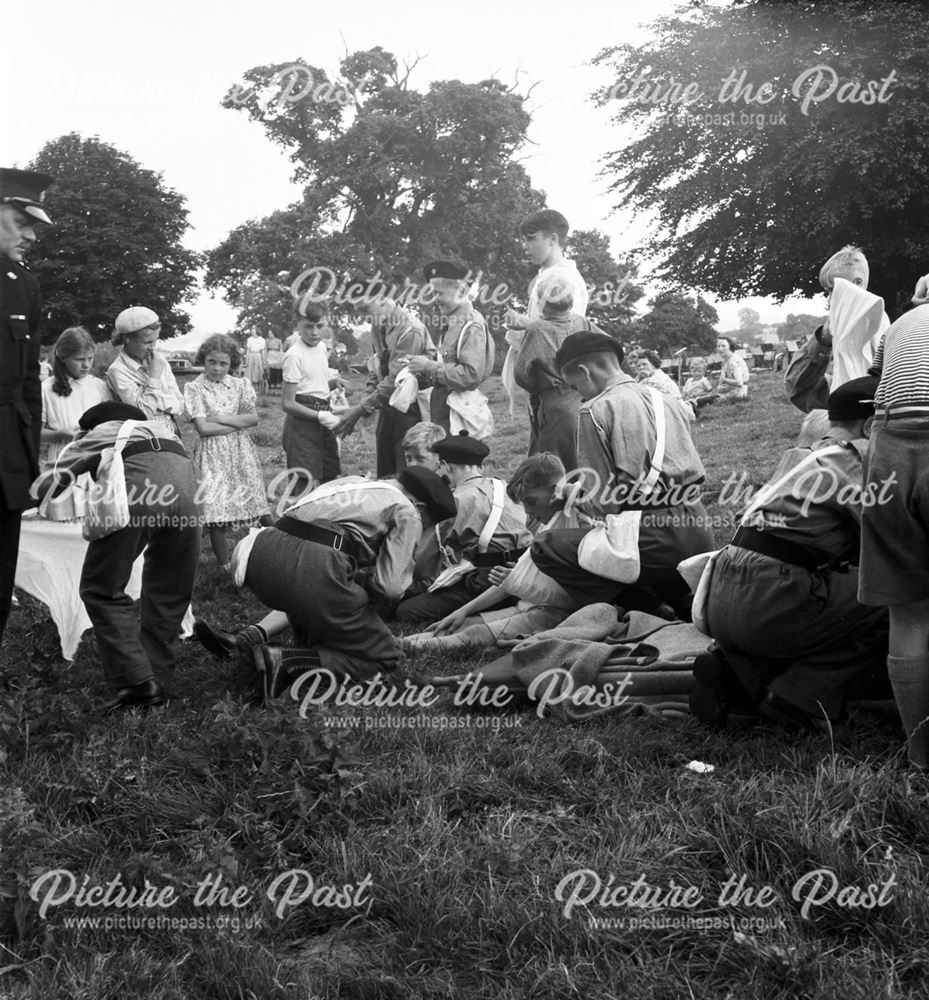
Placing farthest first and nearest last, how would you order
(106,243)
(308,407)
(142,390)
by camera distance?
(106,243) < (308,407) < (142,390)

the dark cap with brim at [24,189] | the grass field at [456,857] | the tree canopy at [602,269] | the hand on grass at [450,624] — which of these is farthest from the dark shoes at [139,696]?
the tree canopy at [602,269]

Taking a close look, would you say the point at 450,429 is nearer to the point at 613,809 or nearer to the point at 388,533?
the point at 388,533

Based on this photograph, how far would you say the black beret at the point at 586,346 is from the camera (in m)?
5.45

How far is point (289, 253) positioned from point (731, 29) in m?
15.5

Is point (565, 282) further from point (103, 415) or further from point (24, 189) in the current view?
point (24, 189)

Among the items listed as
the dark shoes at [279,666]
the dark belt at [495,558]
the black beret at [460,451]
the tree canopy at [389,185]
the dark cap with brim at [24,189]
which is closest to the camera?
the dark cap with brim at [24,189]

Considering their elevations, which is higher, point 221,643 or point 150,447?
point 150,447

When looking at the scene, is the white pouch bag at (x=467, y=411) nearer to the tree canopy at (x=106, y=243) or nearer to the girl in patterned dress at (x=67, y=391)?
the girl in patterned dress at (x=67, y=391)

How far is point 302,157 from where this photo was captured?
34406mm

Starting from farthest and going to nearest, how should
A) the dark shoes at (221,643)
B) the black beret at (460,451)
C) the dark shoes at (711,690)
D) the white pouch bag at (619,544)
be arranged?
the black beret at (460,451) → the white pouch bag at (619,544) → the dark shoes at (221,643) → the dark shoes at (711,690)

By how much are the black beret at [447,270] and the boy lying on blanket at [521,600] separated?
76.8 inches

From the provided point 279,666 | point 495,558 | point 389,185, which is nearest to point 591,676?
point 279,666

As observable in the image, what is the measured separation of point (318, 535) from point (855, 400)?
239cm

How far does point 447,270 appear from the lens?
730 centimetres
